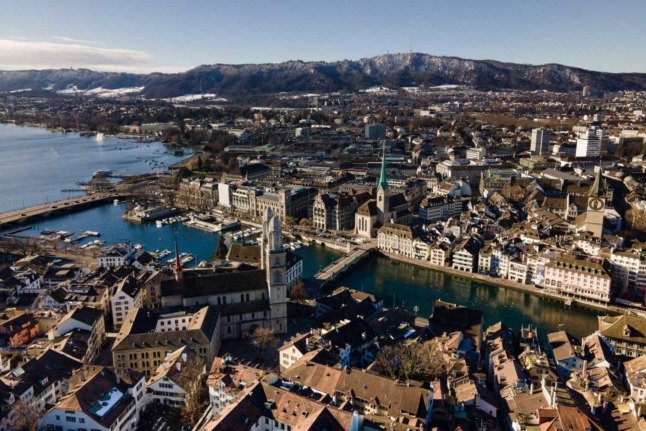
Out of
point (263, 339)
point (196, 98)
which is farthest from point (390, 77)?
point (263, 339)

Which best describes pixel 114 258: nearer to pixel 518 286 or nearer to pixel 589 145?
pixel 518 286

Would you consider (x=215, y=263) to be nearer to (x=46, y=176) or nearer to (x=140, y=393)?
(x=140, y=393)

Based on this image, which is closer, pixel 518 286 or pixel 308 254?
pixel 518 286

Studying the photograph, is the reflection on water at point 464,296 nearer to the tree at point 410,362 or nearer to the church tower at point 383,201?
the church tower at point 383,201

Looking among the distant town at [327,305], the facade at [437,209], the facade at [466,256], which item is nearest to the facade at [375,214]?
the distant town at [327,305]

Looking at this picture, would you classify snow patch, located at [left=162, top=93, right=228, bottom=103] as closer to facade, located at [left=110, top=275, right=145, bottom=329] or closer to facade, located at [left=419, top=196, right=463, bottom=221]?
facade, located at [left=419, top=196, right=463, bottom=221]
